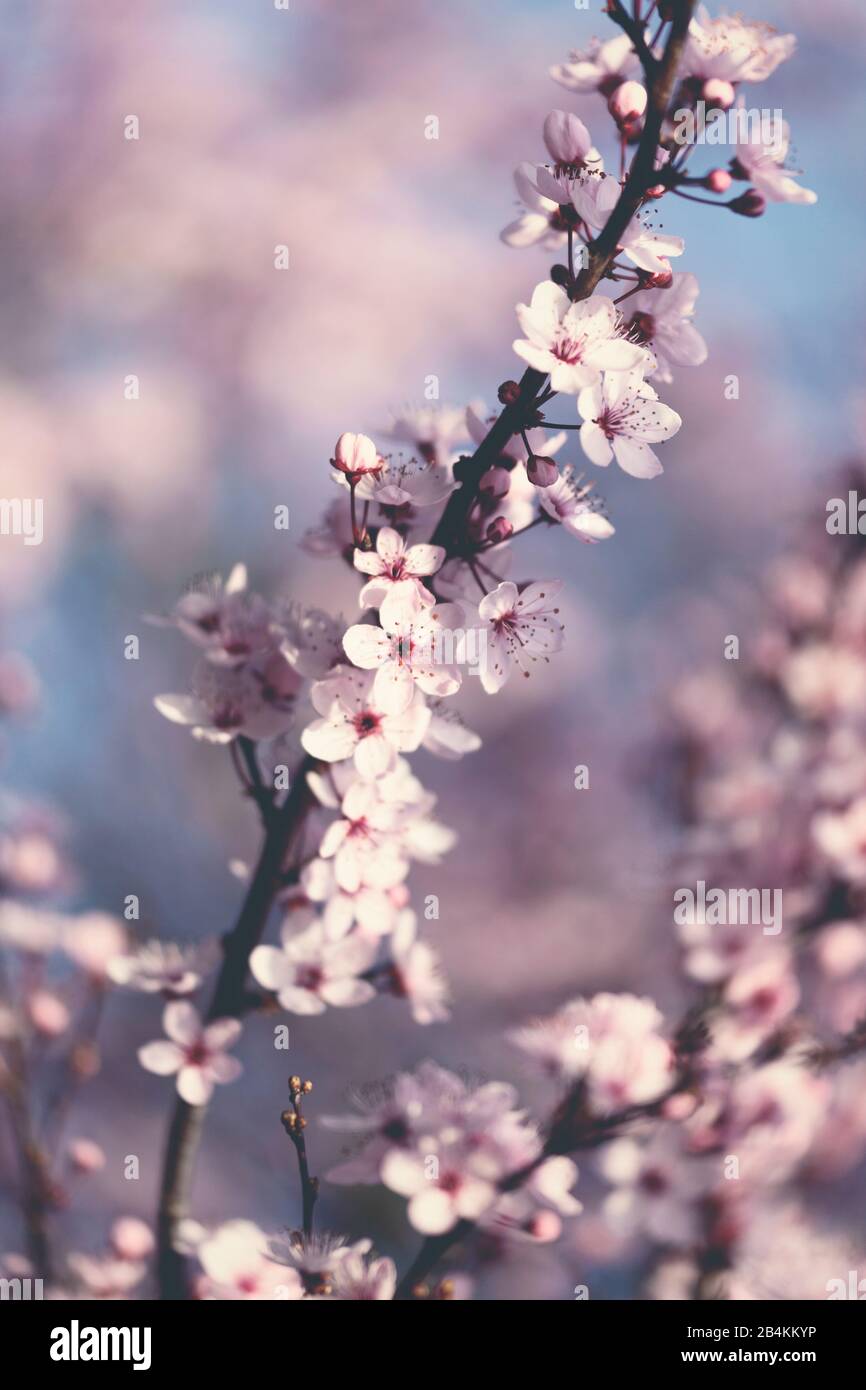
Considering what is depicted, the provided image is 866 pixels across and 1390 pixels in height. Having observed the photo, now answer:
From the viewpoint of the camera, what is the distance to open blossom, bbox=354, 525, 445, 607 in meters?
0.73

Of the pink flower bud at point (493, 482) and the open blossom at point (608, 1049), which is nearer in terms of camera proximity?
the pink flower bud at point (493, 482)

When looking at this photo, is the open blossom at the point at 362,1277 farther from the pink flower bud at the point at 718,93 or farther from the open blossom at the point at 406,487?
the pink flower bud at the point at 718,93

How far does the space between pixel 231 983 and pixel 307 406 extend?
0.95 metres

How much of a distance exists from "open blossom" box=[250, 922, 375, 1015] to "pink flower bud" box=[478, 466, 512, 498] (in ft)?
1.23

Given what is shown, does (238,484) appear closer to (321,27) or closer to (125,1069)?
(321,27)

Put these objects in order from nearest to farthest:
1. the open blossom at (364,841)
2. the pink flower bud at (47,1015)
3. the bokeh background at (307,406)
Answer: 1. the open blossom at (364,841)
2. the pink flower bud at (47,1015)
3. the bokeh background at (307,406)

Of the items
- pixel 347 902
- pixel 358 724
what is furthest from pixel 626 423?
pixel 347 902

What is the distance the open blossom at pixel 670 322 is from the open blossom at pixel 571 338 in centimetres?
6

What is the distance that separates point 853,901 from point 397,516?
2.48ft

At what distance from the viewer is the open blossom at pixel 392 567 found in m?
0.73

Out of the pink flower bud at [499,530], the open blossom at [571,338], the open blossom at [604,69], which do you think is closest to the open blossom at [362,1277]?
the pink flower bud at [499,530]

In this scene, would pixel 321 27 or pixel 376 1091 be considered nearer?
pixel 376 1091
